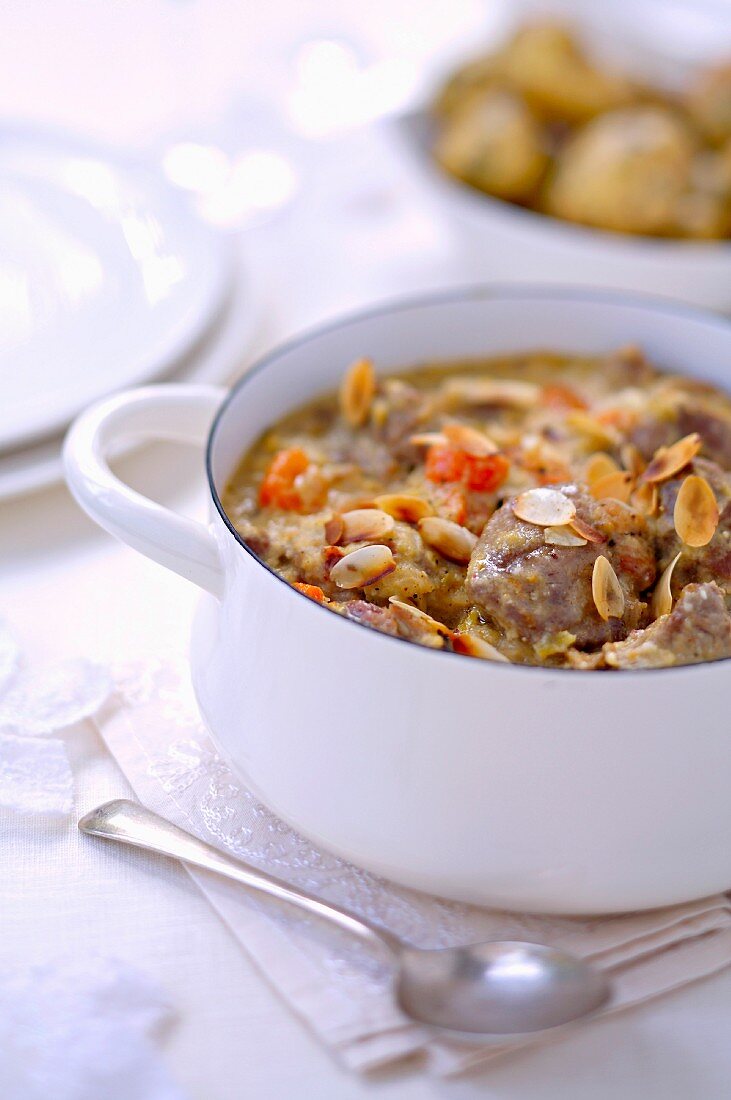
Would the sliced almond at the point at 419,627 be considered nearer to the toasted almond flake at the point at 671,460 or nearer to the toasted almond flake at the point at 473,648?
the toasted almond flake at the point at 473,648

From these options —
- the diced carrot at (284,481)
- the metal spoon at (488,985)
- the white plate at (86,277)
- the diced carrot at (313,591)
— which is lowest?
the metal spoon at (488,985)

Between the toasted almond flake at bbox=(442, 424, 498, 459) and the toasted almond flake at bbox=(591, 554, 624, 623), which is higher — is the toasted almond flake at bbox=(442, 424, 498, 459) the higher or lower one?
the lower one

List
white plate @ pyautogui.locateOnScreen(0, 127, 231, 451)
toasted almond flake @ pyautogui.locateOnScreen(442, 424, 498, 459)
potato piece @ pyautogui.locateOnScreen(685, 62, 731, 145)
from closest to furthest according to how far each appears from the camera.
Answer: toasted almond flake @ pyautogui.locateOnScreen(442, 424, 498, 459) → white plate @ pyautogui.locateOnScreen(0, 127, 231, 451) → potato piece @ pyautogui.locateOnScreen(685, 62, 731, 145)

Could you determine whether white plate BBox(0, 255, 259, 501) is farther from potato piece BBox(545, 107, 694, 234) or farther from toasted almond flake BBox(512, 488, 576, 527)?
toasted almond flake BBox(512, 488, 576, 527)

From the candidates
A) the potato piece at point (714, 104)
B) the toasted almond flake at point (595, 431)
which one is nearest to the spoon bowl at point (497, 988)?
the toasted almond flake at point (595, 431)

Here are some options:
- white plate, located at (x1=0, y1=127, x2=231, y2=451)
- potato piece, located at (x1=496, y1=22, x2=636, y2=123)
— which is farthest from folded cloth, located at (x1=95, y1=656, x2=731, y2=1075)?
potato piece, located at (x1=496, y1=22, x2=636, y2=123)

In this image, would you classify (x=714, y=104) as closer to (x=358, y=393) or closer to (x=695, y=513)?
(x=358, y=393)

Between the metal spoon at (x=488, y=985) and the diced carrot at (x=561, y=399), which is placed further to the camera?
the diced carrot at (x=561, y=399)
